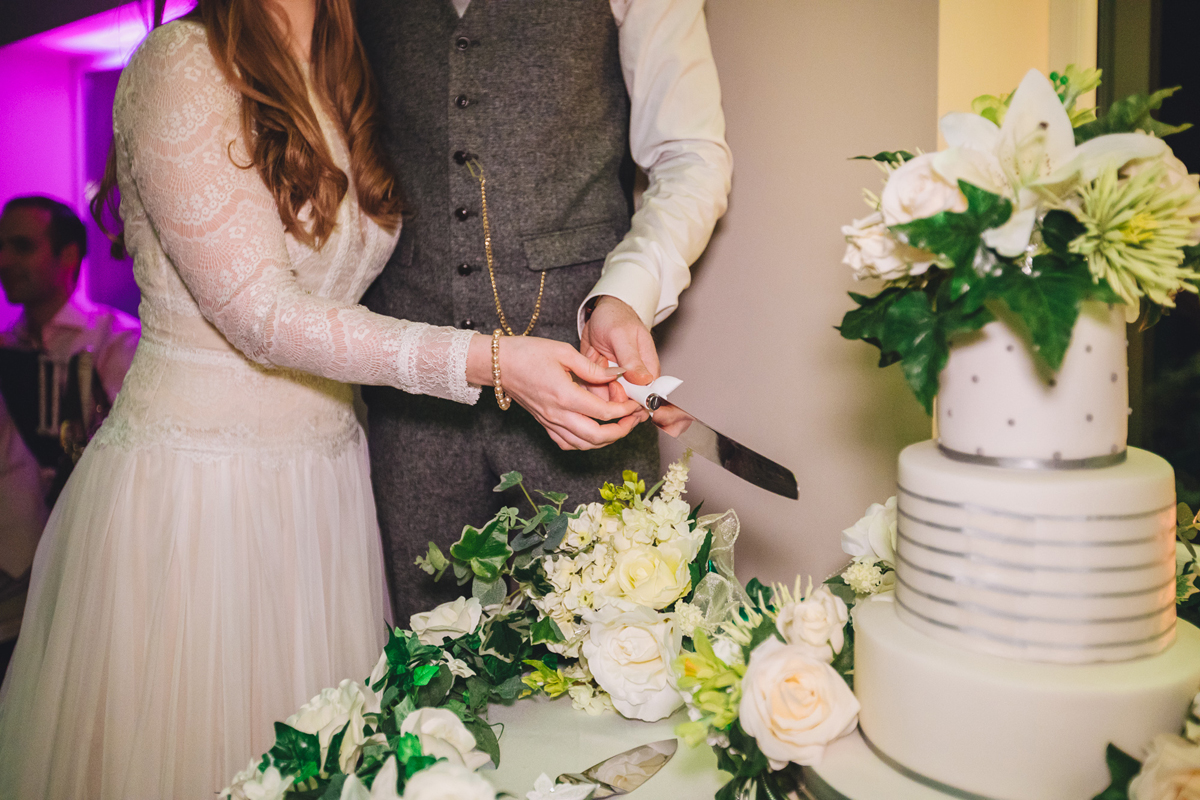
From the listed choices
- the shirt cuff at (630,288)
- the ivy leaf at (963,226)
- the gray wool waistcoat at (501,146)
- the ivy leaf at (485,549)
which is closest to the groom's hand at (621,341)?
the shirt cuff at (630,288)

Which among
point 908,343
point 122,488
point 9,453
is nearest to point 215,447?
point 122,488

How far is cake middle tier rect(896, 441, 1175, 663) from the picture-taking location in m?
0.54

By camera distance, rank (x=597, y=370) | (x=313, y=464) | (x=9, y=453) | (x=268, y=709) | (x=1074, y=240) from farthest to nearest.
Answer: (x=9, y=453)
(x=313, y=464)
(x=268, y=709)
(x=597, y=370)
(x=1074, y=240)

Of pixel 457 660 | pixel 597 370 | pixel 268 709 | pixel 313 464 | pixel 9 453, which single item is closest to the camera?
pixel 457 660

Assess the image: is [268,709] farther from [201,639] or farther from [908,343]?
[908,343]

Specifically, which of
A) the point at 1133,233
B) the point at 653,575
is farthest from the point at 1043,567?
the point at 653,575

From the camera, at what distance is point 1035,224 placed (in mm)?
564

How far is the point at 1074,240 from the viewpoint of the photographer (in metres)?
0.54

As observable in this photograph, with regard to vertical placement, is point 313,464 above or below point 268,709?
above

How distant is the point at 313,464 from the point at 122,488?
25 cm

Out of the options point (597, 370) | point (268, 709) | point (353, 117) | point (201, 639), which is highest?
point (353, 117)

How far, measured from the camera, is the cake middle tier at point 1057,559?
536mm

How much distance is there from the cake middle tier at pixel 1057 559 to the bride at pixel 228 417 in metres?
0.49

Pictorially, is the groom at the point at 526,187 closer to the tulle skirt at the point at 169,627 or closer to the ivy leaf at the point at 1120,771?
the tulle skirt at the point at 169,627
